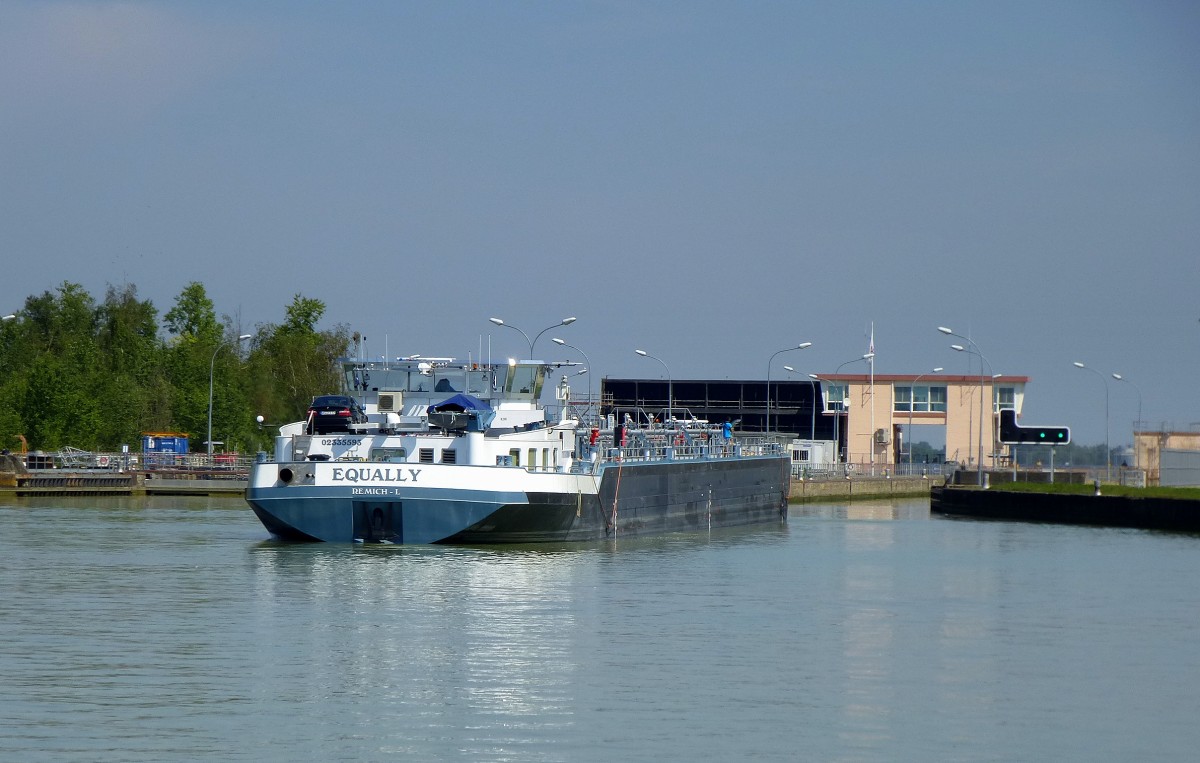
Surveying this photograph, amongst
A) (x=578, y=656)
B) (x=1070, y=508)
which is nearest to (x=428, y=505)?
(x=578, y=656)

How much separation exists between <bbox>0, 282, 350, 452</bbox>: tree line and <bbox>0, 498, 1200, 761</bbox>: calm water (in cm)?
3905

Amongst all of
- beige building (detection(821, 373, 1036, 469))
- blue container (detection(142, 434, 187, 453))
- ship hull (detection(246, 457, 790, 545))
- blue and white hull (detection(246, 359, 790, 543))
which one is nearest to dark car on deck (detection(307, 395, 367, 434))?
blue and white hull (detection(246, 359, 790, 543))

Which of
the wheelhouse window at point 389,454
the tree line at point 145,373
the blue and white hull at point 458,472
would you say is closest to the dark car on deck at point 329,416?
the blue and white hull at point 458,472

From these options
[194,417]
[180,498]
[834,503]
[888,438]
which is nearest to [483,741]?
[180,498]

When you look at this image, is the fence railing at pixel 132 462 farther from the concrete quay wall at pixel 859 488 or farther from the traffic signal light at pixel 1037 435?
the traffic signal light at pixel 1037 435

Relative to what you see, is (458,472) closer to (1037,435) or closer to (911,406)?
(1037,435)

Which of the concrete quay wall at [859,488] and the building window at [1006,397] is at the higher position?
the building window at [1006,397]

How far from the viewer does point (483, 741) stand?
17.7 metres

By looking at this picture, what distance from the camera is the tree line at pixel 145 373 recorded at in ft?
280

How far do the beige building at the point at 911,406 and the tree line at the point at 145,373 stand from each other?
37.1 metres

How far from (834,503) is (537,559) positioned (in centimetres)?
4967

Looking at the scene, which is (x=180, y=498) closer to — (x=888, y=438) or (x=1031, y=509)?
(x=1031, y=509)

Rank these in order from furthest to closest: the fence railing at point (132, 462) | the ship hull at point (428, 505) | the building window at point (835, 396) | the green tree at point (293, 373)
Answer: the building window at point (835, 396) → the green tree at point (293, 373) → the fence railing at point (132, 462) → the ship hull at point (428, 505)

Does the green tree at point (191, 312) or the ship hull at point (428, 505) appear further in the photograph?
the green tree at point (191, 312)
